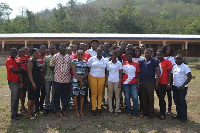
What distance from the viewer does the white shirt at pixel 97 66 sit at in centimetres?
569

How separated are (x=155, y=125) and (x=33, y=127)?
2778 millimetres

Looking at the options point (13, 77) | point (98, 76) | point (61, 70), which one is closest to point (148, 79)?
point (98, 76)

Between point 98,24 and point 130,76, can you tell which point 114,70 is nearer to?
point 130,76

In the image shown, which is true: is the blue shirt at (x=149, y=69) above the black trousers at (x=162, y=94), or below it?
above

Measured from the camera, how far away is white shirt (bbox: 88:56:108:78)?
5687 millimetres

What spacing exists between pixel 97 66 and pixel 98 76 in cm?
26

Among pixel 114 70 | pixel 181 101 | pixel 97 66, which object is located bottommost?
pixel 181 101

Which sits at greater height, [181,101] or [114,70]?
[114,70]

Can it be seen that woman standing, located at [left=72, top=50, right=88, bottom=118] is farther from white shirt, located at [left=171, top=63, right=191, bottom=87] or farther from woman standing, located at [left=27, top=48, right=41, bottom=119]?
white shirt, located at [left=171, top=63, right=191, bottom=87]

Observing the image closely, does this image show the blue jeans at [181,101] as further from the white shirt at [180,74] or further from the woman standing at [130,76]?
the woman standing at [130,76]

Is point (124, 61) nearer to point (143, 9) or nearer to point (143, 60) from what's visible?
point (143, 60)

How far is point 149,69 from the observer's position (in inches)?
217

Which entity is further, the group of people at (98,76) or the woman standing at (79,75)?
the woman standing at (79,75)

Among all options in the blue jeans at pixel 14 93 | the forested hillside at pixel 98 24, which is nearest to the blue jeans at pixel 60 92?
the blue jeans at pixel 14 93
